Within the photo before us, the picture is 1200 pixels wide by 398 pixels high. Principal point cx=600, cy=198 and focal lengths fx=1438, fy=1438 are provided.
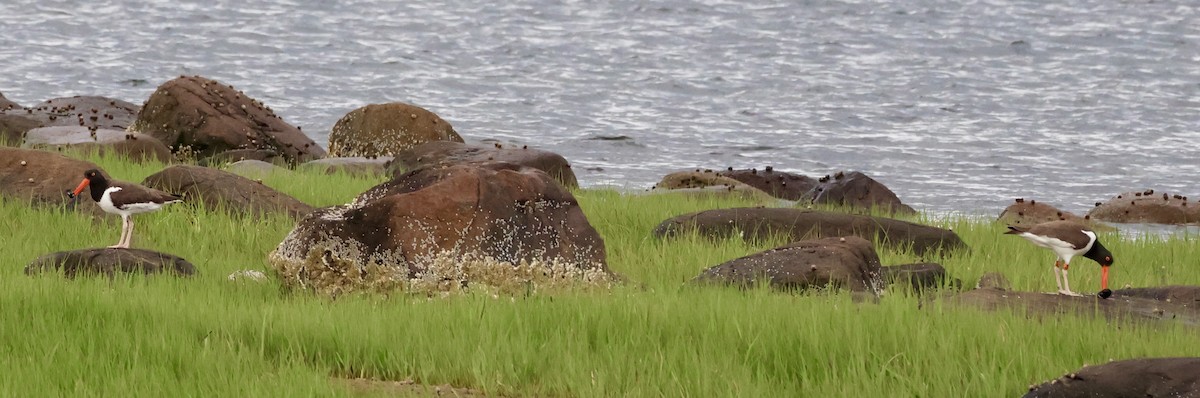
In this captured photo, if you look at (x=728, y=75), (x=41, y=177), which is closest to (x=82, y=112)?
(x=41, y=177)

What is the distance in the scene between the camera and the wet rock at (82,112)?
24.8m

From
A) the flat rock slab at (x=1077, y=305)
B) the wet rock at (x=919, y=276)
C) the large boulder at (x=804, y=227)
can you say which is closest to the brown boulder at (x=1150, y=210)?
the large boulder at (x=804, y=227)

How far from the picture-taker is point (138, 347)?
7.97 m

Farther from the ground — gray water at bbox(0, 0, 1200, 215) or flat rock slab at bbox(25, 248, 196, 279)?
gray water at bbox(0, 0, 1200, 215)

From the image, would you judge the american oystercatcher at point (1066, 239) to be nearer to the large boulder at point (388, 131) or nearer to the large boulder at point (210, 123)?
the large boulder at point (388, 131)

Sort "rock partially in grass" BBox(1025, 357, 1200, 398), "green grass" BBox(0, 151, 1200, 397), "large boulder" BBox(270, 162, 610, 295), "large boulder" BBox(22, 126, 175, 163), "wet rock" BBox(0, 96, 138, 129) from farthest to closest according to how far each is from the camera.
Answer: "wet rock" BBox(0, 96, 138, 129), "large boulder" BBox(22, 126, 175, 163), "large boulder" BBox(270, 162, 610, 295), "green grass" BBox(0, 151, 1200, 397), "rock partially in grass" BBox(1025, 357, 1200, 398)

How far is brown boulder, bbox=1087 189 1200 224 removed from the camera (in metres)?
21.2

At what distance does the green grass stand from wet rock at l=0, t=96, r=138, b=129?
1591 cm

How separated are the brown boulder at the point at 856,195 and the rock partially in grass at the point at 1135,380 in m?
12.0

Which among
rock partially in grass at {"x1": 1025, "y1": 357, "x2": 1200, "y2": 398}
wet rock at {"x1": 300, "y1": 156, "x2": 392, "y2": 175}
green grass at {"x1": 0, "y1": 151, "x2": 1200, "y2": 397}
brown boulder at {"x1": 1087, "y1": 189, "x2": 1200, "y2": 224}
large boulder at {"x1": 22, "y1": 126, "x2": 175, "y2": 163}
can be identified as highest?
large boulder at {"x1": 22, "y1": 126, "x2": 175, "y2": 163}

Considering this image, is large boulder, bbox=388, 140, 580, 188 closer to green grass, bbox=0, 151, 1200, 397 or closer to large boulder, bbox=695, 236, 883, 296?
large boulder, bbox=695, 236, 883, 296

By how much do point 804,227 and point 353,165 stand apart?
8401 millimetres

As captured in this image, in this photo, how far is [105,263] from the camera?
10.6 meters

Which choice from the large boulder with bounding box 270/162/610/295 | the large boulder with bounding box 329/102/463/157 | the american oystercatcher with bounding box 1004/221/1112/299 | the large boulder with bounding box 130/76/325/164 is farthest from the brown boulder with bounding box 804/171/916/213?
the large boulder with bounding box 130/76/325/164
